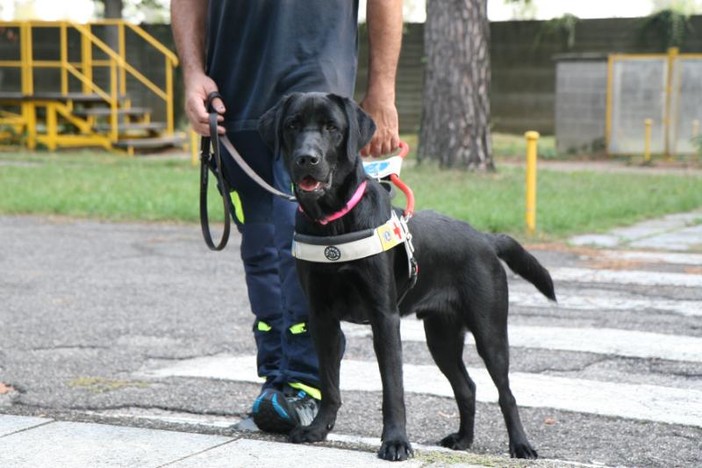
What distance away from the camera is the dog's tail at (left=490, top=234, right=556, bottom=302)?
14.2 ft

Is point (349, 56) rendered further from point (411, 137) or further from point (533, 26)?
point (533, 26)

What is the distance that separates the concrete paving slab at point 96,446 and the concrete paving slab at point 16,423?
48 millimetres

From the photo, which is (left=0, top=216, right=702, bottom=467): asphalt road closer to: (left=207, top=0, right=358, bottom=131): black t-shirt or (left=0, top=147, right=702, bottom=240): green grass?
(left=207, top=0, right=358, bottom=131): black t-shirt

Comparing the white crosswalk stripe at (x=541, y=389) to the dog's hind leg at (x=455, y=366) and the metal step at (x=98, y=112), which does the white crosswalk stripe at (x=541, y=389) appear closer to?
the dog's hind leg at (x=455, y=366)

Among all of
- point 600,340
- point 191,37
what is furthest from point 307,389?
point 600,340

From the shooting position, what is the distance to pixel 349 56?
14.2 feet

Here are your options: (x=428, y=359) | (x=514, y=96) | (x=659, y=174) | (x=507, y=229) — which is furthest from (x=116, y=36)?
(x=428, y=359)

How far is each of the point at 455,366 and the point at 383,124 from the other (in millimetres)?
923

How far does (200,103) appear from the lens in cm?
421

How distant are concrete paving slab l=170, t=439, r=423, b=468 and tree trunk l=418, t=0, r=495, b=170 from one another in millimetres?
13037

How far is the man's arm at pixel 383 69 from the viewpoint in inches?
165

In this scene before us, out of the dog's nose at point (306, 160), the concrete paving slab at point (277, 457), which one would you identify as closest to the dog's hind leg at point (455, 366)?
the concrete paving slab at point (277, 457)

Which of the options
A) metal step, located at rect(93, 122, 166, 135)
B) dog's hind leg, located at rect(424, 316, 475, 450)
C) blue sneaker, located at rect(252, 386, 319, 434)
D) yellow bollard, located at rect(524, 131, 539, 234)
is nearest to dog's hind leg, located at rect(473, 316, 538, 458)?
dog's hind leg, located at rect(424, 316, 475, 450)

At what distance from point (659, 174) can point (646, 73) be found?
4.00 m
